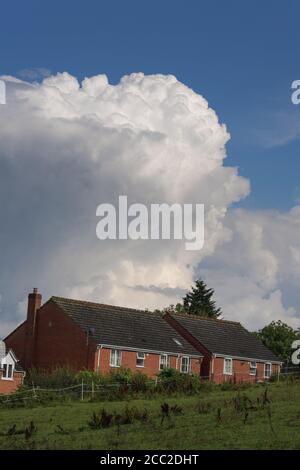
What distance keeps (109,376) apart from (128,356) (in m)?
12.6

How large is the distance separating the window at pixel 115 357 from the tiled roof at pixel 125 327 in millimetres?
649

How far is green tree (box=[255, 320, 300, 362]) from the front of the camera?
110 m

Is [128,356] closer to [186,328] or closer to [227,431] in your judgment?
[186,328]

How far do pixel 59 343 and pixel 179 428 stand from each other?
4200cm

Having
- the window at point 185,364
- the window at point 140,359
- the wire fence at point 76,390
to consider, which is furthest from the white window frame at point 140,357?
the wire fence at point 76,390

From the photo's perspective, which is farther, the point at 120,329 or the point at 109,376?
the point at 120,329

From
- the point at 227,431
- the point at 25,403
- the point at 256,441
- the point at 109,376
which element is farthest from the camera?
the point at 109,376

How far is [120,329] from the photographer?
247 feet

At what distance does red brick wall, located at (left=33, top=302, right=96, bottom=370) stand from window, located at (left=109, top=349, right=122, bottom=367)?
233 cm

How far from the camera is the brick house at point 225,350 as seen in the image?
81.2m

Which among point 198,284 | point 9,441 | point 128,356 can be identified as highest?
point 198,284

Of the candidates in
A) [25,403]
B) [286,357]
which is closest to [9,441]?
[25,403]

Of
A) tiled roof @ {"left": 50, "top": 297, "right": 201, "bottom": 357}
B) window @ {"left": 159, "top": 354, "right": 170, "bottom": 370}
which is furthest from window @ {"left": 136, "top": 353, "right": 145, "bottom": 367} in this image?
window @ {"left": 159, "top": 354, "right": 170, "bottom": 370}
